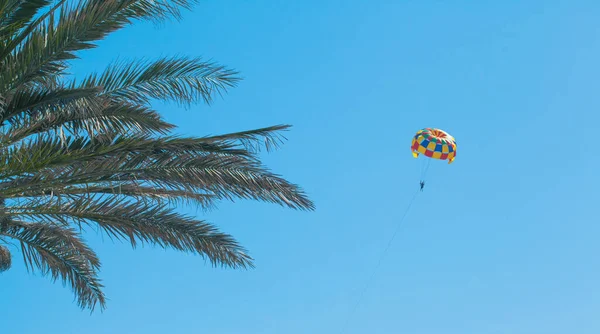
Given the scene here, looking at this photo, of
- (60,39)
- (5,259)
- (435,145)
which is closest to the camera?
(60,39)

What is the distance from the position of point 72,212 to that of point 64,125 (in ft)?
3.55

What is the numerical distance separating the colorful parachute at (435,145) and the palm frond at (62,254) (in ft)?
46.1

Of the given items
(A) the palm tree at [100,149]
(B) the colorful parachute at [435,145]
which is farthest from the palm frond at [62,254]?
(B) the colorful parachute at [435,145]

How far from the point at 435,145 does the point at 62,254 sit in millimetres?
15244

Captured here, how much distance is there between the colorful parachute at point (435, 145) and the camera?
23719mm

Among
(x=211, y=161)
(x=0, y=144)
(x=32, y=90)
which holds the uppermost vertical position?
(x=211, y=161)

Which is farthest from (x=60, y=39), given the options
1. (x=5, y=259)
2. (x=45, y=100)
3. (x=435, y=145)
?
(x=435, y=145)

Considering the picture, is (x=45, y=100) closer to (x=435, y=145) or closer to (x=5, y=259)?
(x=5, y=259)

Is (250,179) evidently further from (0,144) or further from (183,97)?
(0,144)

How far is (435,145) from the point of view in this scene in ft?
78.0

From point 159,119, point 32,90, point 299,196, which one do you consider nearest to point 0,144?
point 32,90

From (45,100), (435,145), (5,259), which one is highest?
(435,145)

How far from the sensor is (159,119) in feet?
32.7

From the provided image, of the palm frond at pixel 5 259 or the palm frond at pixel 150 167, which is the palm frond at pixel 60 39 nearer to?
the palm frond at pixel 150 167
